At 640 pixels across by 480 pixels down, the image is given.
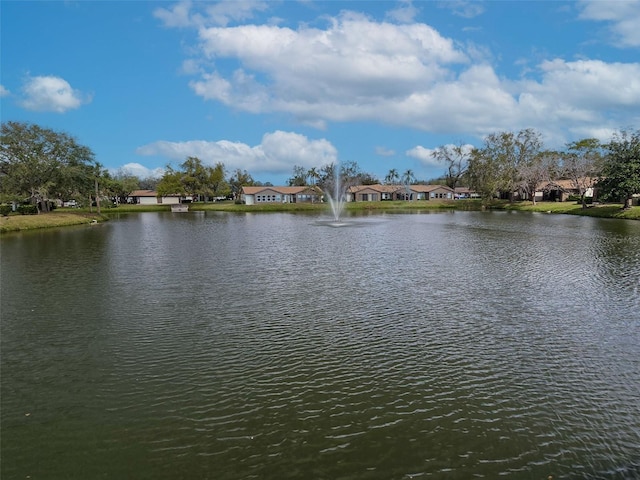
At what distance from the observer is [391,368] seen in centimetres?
920

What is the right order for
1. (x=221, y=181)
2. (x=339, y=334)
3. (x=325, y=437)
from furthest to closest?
(x=221, y=181)
(x=339, y=334)
(x=325, y=437)

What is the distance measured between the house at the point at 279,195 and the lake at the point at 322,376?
303 ft

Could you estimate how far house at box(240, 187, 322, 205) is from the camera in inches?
4350

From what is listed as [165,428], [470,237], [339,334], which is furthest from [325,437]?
[470,237]

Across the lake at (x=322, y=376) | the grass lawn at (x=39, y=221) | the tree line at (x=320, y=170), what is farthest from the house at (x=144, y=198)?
the lake at (x=322, y=376)

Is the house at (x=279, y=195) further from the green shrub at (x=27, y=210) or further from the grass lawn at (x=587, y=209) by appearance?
the green shrub at (x=27, y=210)

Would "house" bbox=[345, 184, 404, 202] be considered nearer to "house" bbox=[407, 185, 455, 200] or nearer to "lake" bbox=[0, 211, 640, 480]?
"house" bbox=[407, 185, 455, 200]

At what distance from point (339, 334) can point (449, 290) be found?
6455 millimetres

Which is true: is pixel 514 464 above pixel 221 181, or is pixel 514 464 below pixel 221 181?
below

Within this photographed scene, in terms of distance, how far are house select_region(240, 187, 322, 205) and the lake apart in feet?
303

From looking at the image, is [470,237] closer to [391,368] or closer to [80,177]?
[391,368]

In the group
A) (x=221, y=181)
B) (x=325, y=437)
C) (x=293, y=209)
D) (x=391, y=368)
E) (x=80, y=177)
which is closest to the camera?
(x=325, y=437)

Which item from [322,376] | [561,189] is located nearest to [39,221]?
[322,376]

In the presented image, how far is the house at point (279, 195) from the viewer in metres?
110
